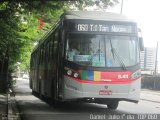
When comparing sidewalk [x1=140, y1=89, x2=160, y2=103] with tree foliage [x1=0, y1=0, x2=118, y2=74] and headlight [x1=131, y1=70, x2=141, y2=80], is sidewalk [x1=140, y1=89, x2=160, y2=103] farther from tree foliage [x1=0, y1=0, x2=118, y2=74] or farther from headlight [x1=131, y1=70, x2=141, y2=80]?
headlight [x1=131, y1=70, x2=141, y2=80]

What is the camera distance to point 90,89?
50.6 feet

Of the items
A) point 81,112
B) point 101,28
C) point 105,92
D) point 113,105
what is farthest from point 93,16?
point 113,105

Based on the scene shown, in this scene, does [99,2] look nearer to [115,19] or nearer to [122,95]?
[115,19]

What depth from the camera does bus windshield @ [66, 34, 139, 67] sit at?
51.4 ft

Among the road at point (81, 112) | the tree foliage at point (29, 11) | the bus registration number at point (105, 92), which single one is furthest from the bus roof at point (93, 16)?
the road at point (81, 112)

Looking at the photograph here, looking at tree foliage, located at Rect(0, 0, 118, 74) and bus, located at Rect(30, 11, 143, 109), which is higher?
tree foliage, located at Rect(0, 0, 118, 74)

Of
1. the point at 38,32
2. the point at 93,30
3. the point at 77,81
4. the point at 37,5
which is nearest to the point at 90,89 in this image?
the point at 77,81

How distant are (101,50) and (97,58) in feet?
1.06

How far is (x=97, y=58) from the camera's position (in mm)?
15711

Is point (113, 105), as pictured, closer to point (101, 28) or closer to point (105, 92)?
point (105, 92)

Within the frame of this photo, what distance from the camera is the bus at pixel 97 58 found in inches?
610

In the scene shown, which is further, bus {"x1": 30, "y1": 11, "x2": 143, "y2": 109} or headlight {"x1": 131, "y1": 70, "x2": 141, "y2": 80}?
headlight {"x1": 131, "y1": 70, "x2": 141, "y2": 80}

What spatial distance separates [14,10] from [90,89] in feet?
13.1

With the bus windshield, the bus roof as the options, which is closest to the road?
the bus windshield
